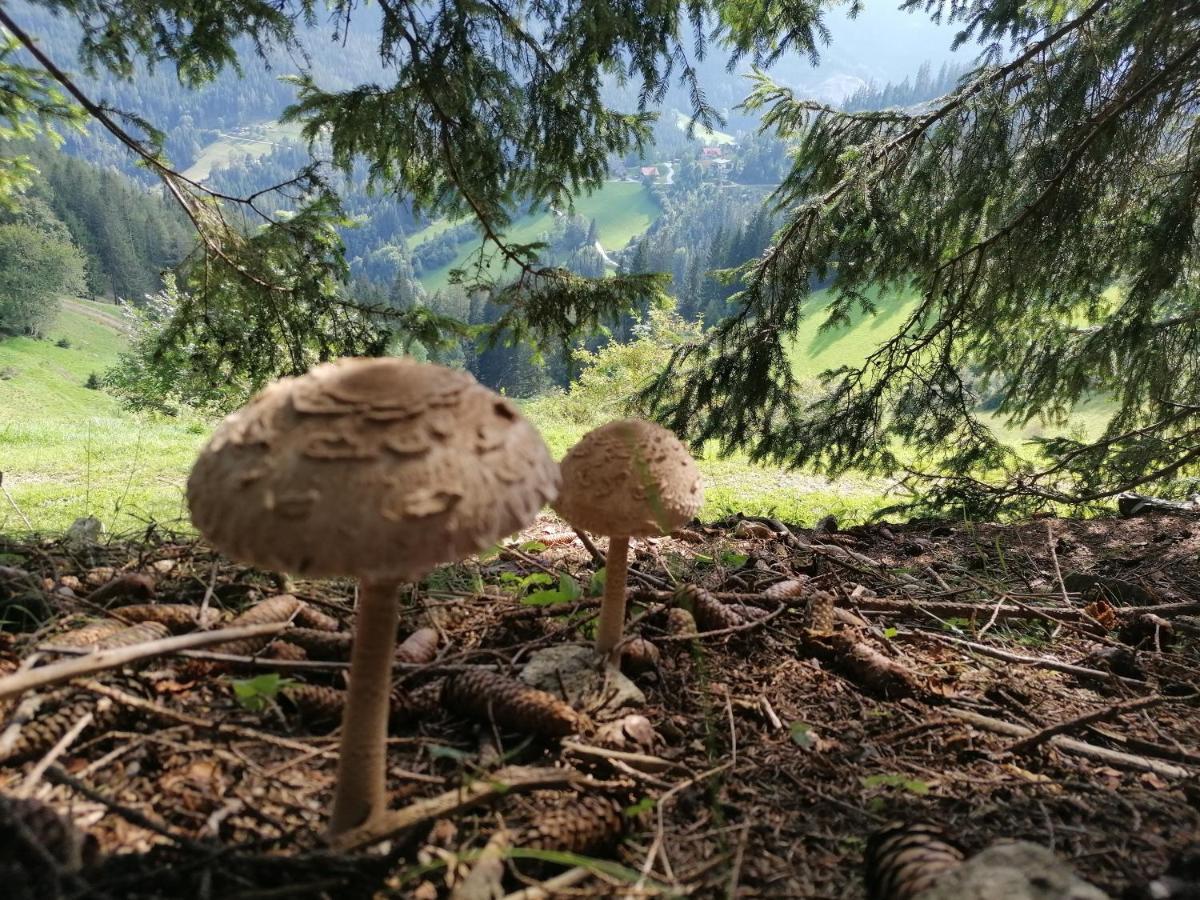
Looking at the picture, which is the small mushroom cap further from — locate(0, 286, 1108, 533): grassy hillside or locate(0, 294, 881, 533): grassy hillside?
locate(0, 286, 1108, 533): grassy hillside

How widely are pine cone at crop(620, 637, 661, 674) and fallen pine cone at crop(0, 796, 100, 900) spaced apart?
5.59 ft

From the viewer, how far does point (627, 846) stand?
67.2 inches

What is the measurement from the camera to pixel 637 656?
254 cm

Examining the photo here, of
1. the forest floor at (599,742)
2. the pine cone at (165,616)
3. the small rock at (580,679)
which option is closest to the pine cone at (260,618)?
the forest floor at (599,742)

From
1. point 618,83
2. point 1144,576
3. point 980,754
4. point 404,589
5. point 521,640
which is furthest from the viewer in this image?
point 618,83

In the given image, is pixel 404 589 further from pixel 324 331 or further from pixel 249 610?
pixel 324 331

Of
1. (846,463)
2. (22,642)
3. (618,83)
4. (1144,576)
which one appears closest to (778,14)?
(618,83)

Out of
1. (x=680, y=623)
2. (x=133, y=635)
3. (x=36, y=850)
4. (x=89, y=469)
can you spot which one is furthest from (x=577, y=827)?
(x=89, y=469)

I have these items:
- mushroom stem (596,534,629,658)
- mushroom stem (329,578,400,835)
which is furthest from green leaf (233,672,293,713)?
mushroom stem (596,534,629,658)

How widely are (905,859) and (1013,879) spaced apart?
250 mm

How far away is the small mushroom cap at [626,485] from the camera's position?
2264 mm

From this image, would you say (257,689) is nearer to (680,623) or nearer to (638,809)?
(638,809)

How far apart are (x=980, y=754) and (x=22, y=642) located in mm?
3438

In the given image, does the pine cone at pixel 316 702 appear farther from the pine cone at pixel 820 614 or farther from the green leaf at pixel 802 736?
the pine cone at pixel 820 614
